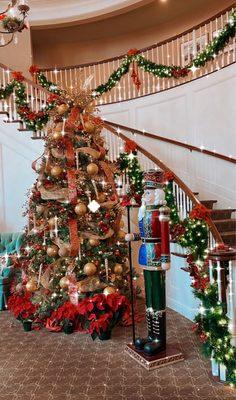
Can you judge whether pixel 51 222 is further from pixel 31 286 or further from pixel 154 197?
pixel 154 197

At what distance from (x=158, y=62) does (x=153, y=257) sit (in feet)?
20.3

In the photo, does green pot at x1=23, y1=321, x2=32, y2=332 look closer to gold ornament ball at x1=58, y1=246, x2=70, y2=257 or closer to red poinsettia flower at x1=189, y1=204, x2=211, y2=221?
gold ornament ball at x1=58, y1=246, x2=70, y2=257

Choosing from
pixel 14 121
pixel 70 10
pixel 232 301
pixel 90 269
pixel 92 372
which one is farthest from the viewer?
pixel 70 10

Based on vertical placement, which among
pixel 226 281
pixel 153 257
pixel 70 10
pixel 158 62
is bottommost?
pixel 226 281

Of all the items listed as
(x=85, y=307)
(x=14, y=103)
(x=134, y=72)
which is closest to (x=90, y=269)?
(x=85, y=307)

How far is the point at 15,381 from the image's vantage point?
3.32 metres

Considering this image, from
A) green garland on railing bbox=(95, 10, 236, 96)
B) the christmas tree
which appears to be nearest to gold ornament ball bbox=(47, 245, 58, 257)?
the christmas tree

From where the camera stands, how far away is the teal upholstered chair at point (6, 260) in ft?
18.5

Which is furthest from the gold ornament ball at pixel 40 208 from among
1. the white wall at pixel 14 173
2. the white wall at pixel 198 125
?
the white wall at pixel 198 125

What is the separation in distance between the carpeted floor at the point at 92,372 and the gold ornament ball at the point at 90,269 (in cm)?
75

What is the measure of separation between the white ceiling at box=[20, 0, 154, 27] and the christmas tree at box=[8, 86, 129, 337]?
549 centimetres

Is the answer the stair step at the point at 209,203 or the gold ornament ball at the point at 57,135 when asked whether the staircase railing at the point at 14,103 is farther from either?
the stair step at the point at 209,203

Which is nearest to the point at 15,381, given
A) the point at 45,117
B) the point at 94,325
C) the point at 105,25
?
the point at 94,325

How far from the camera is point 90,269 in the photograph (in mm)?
4387
